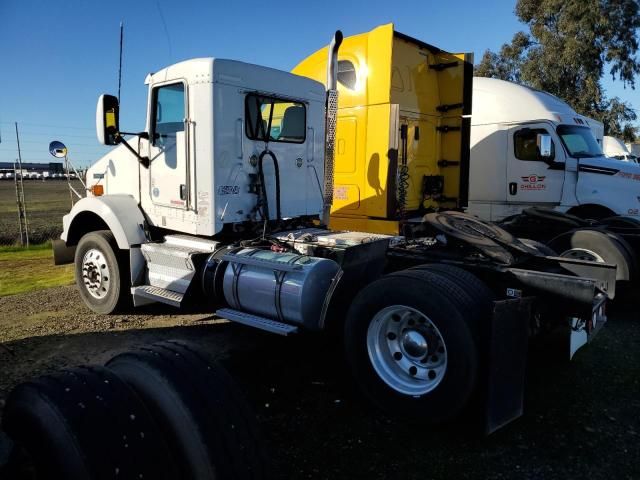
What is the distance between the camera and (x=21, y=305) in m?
7.04

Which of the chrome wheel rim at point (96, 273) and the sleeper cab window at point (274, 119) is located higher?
the sleeper cab window at point (274, 119)

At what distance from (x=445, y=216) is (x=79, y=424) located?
3957mm

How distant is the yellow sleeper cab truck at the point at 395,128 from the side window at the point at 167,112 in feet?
8.93

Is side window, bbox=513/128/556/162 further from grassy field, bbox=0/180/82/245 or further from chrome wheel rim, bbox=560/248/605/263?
grassy field, bbox=0/180/82/245

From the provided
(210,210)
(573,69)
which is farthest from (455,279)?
(573,69)

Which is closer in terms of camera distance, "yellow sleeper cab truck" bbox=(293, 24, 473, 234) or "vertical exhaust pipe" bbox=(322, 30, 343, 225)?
"vertical exhaust pipe" bbox=(322, 30, 343, 225)

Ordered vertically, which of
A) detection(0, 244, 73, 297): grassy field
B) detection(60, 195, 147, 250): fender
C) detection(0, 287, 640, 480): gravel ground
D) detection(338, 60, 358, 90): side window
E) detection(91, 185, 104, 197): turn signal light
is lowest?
detection(0, 287, 640, 480): gravel ground

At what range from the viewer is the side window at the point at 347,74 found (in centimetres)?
761

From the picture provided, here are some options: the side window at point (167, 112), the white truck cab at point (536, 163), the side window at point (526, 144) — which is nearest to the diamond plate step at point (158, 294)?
the side window at point (167, 112)

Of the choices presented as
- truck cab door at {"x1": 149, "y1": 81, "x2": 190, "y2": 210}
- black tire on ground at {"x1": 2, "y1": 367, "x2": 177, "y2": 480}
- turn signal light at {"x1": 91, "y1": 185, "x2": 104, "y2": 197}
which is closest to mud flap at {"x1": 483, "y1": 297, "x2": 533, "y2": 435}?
black tire on ground at {"x1": 2, "y1": 367, "x2": 177, "y2": 480}

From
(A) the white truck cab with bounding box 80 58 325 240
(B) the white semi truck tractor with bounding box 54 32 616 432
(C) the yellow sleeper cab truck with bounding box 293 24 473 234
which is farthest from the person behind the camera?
(C) the yellow sleeper cab truck with bounding box 293 24 473 234

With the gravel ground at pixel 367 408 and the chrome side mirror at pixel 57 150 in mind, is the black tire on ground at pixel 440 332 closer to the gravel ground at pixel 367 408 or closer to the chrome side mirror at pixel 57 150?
the gravel ground at pixel 367 408

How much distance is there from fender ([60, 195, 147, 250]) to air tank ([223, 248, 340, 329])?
165 cm

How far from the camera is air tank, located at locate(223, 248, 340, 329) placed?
4613mm
